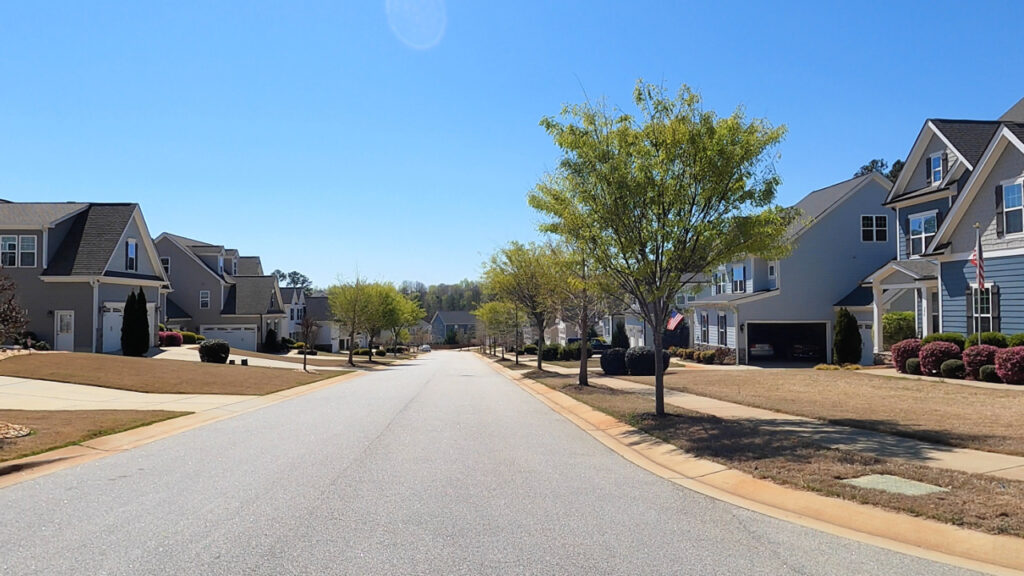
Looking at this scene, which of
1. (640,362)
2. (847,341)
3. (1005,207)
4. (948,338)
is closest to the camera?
(1005,207)

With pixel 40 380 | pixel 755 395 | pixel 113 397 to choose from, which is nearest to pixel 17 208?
pixel 40 380

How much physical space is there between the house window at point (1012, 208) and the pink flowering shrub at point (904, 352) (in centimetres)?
470

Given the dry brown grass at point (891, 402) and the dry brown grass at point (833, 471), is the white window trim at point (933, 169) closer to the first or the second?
the dry brown grass at point (891, 402)

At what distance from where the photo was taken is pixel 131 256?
40.1 meters

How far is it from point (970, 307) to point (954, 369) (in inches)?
133

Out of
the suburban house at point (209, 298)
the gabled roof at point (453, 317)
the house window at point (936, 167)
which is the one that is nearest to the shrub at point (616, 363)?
the house window at point (936, 167)

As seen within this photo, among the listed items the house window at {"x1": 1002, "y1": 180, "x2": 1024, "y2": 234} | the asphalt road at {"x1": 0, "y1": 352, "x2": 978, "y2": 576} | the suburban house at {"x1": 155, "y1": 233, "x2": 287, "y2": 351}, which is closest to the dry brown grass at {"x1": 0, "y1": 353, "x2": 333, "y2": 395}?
the asphalt road at {"x1": 0, "y1": 352, "x2": 978, "y2": 576}

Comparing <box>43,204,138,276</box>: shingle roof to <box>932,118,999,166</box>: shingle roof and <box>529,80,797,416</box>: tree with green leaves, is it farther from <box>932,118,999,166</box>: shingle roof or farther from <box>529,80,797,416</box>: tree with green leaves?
<box>932,118,999,166</box>: shingle roof

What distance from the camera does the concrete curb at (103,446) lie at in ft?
34.3

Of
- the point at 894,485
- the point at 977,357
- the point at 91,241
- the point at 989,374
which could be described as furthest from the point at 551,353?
the point at 894,485

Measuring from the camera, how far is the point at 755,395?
2091cm

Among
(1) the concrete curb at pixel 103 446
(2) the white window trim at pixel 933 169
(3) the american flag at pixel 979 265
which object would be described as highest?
(2) the white window trim at pixel 933 169

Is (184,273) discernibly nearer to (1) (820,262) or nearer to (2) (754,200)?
(1) (820,262)

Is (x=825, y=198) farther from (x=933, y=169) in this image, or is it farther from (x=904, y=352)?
(x=904, y=352)
